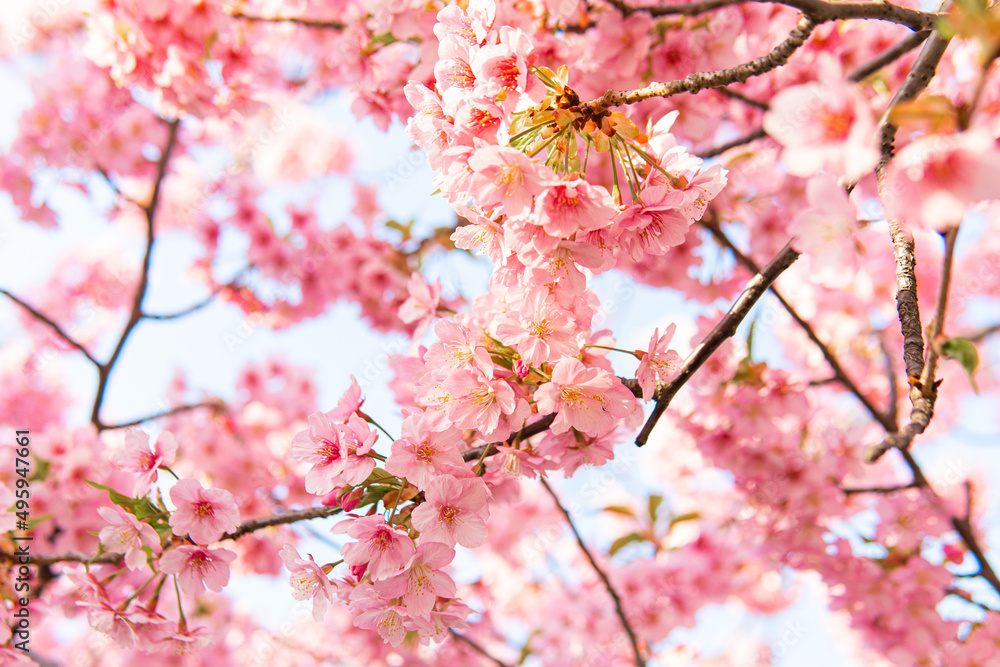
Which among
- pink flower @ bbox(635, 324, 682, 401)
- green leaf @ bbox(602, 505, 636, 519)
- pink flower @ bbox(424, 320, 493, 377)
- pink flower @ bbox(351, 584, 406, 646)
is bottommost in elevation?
pink flower @ bbox(351, 584, 406, 646)

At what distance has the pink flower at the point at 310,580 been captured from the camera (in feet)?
4.63

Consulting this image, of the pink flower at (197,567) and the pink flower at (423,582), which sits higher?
the pink flower at (197,567)

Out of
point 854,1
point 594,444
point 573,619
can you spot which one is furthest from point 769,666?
point 854,1

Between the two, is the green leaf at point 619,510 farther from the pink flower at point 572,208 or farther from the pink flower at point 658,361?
the pink flower at point 572,208

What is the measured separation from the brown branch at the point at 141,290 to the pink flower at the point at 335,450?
252cm

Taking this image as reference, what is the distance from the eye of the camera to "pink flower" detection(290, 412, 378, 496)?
4.46ft

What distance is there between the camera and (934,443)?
578 centimetres

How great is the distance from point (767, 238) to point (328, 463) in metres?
2.78

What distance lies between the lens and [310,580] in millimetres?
Result: 1434

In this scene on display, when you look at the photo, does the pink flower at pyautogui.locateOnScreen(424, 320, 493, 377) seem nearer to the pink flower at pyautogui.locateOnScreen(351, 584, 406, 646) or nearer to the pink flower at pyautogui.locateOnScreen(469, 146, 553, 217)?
the pink flower at pyautogui.locateOnScreen(469, 146, 553, 217)

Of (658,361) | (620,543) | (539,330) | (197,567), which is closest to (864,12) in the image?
Result: (658,361)

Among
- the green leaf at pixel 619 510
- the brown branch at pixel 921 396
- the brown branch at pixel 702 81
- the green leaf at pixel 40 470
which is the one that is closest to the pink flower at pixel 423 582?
the brown branch at pixel 921 396

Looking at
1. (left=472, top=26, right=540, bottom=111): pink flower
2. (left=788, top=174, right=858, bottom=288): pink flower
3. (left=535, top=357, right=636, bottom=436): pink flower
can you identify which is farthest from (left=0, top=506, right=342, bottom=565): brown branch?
(left=788, top=174, right=858, bottom=288): pink flower

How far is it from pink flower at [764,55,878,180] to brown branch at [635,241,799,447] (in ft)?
1.46
